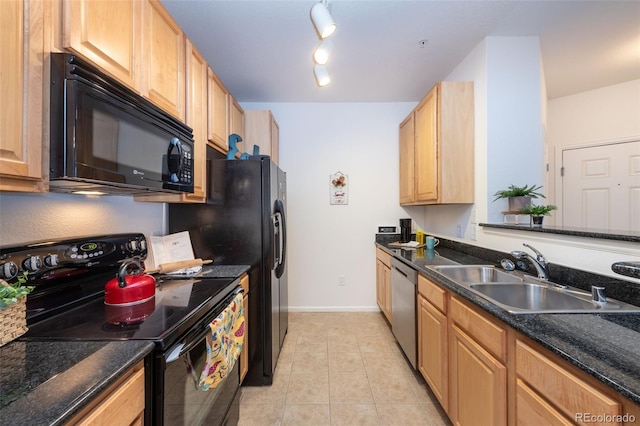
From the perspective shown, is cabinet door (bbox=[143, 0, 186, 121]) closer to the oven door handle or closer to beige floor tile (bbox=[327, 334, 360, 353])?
the oven door handle

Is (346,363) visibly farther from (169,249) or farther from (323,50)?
(323,50)

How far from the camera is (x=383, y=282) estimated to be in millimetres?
2760

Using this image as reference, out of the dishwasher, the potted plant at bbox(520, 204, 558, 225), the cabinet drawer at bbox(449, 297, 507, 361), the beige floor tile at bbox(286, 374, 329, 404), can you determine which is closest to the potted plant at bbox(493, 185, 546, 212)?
the potted plant at bbox(520, 204, 558, 225)

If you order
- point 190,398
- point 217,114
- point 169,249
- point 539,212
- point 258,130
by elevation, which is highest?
point 258,130

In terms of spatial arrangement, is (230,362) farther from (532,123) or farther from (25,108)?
(532,123)

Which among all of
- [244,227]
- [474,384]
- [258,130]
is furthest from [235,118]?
[474,384]

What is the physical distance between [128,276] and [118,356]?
550 millimetres

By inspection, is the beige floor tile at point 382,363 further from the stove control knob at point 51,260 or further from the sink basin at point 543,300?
the stove control knob at point 51,260

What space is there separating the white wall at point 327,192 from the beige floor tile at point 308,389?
1222 mm

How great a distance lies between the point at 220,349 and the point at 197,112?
145 cm

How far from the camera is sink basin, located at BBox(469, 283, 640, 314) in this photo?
94 centimetres

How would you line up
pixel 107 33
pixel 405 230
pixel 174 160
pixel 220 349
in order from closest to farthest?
pixel 107 33 → pixel 220 349 → pixel 174 160 → pixel 405 230

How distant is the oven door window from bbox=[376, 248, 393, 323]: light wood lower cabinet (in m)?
1.74

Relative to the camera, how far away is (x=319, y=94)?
9.46ft
